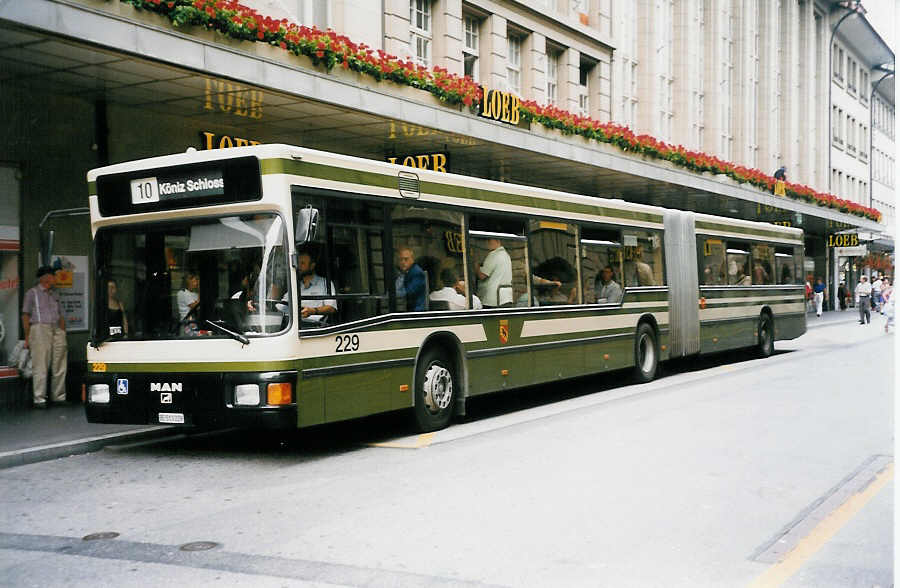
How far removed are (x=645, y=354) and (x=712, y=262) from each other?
350 cm

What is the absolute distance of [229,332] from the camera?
8648mm

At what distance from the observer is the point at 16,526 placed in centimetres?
671

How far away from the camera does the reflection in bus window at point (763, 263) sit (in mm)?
20516

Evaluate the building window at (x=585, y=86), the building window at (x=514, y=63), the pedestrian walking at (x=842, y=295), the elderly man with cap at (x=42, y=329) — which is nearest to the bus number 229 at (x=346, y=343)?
the elderly man with cap at (x=42, y=329)

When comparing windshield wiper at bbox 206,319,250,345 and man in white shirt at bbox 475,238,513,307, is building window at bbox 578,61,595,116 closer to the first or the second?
man in white shirt at bbox 475,238,513,307

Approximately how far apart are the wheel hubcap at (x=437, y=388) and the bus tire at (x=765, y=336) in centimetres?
1168

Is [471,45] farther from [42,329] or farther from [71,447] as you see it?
[71,447]

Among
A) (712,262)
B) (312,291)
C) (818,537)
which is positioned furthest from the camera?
(712,262)

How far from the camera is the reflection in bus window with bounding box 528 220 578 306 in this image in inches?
506

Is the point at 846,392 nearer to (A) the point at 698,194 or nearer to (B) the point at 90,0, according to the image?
(B) the point at 90,0

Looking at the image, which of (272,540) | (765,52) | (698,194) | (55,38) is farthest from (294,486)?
(765,52)

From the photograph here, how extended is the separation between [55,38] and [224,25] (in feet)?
8.38

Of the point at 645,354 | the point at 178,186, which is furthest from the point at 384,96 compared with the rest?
the point at 178,186

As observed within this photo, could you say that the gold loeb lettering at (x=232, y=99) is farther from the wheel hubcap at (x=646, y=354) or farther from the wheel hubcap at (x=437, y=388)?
the wheel hubcap at (x=646, y=354)
